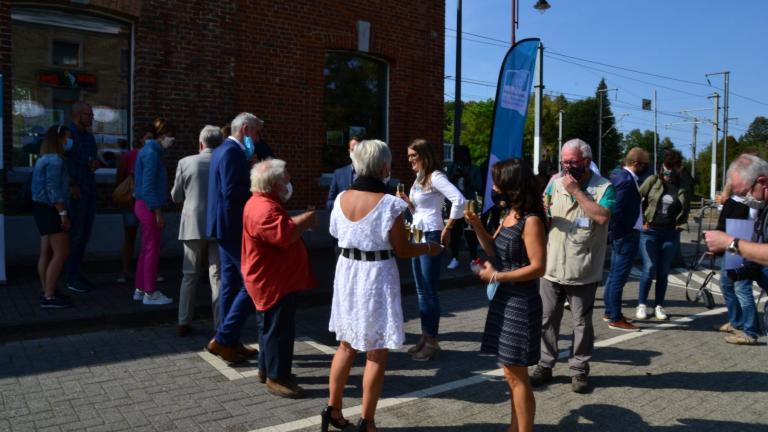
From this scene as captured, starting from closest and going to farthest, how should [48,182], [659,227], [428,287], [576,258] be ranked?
[576,258] < [428,287] < [48,182] < [659,227]

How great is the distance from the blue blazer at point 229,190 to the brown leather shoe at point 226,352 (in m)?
0.91

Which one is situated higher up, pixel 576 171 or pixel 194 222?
pixel 576 171

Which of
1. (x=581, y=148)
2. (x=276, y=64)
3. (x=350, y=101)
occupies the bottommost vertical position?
(x=581, y=148)

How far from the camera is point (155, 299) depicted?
7.04 metres

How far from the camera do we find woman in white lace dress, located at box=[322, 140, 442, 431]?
3850mm

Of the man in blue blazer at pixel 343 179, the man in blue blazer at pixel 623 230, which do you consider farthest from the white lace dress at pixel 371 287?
the man in blue blazer at pixel 623 230

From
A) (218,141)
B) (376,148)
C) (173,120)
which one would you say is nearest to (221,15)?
(173,120)

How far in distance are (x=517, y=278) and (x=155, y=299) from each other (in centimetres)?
474

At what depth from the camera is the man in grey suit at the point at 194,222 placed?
6.02 meters

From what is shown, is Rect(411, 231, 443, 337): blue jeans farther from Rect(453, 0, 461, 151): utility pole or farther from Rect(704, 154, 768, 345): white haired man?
Rect(453, 0, 461, 151): utility pole

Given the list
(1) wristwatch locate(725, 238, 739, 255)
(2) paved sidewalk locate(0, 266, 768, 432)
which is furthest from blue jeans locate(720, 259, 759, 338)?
(1) wristwatch locate(725, 238, 739, 255)

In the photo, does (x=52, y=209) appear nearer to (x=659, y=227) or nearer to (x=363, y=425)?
(x=363, y=425)

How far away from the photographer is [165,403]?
14.7 ft

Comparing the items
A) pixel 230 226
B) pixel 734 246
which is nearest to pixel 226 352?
pixel 230 226
